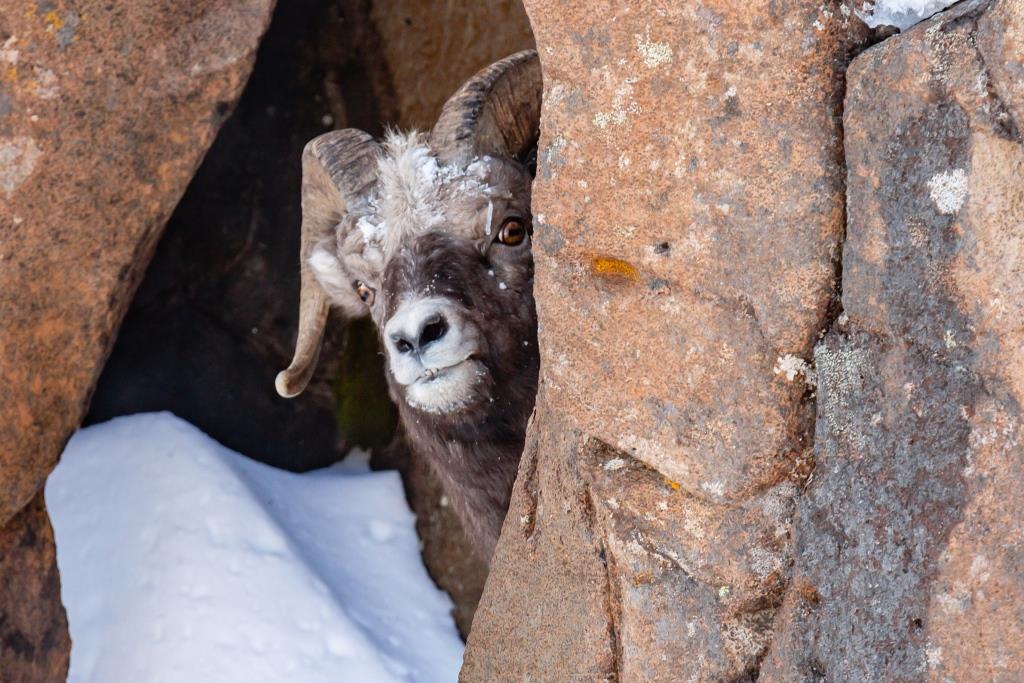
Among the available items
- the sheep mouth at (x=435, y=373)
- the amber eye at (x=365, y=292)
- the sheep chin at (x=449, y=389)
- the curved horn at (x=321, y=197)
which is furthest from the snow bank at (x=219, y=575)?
the sheep mouth at (x=435, y=373)

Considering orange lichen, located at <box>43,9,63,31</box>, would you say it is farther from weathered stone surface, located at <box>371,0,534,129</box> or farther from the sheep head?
→ weathered stone surface, located at <box>371,0,534,129</box>

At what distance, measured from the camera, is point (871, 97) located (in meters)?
2.05

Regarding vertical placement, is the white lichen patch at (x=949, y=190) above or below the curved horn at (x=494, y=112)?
above

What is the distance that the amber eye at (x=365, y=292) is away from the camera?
181 inches

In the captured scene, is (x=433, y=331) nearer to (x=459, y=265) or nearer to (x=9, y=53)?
(x=459, y=265)

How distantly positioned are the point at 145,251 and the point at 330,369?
217 cm

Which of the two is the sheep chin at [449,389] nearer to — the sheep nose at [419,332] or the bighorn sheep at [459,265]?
the bighorn sheep at [459,265]

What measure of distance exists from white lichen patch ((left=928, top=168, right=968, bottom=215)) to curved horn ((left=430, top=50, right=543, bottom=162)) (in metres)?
2.41

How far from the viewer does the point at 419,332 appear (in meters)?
3.67

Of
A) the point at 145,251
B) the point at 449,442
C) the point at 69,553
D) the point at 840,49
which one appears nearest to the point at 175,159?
the point at 145,251

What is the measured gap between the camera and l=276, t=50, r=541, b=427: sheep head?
381 centimetres

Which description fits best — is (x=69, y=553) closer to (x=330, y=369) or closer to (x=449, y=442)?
(x=330, y=369)

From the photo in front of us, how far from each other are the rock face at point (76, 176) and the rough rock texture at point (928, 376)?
123 inches

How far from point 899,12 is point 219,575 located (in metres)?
4.31
